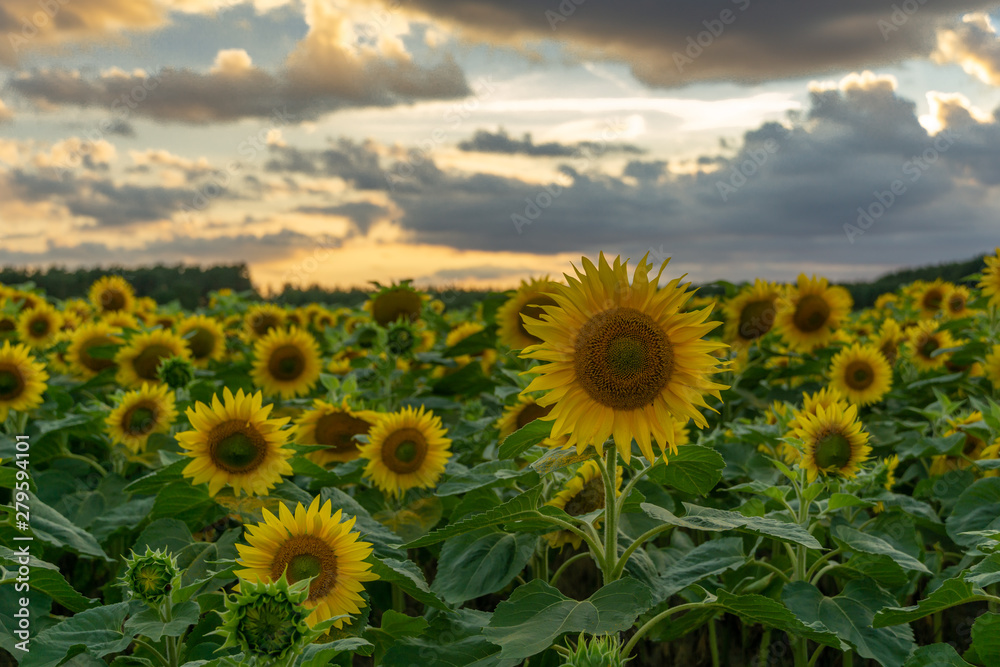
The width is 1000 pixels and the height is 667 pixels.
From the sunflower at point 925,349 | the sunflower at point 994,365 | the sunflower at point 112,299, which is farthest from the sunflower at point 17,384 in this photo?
the sunflower at point 925,349

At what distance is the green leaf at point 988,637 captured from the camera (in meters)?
2.32

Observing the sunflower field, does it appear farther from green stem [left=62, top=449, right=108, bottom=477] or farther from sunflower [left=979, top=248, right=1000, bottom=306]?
sunflower [left=979, top=248, right=1000, bottom=306]

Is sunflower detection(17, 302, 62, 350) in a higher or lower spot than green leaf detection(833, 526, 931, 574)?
lower

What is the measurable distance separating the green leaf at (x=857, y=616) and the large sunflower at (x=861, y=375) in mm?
2952

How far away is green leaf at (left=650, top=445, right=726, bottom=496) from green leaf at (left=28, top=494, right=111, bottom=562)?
209cm

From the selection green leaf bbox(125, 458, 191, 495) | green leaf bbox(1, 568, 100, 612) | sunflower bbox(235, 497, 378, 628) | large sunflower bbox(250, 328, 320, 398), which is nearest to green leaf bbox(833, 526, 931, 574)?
sunflower bbox(235, 497, 378, 628)

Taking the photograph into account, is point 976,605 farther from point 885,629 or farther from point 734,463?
point 885,629

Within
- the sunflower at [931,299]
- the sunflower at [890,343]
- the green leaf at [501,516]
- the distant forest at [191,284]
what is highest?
the sunflower at [931,299]

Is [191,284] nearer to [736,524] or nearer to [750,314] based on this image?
[750,314]

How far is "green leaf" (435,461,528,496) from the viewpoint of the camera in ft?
9.19

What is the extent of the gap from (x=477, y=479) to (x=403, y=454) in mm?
744

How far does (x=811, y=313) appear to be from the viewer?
611 cm

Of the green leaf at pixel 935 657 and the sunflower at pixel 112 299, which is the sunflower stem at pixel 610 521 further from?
the sunflower at pixel 112 299

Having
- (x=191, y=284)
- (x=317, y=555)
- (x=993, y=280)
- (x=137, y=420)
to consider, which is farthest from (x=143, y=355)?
(x=191, y=284)
